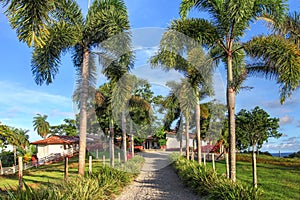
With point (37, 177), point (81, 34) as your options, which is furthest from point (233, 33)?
point (37, 177)

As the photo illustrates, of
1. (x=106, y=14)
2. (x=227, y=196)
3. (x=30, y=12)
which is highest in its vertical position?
(x=106, y=14)

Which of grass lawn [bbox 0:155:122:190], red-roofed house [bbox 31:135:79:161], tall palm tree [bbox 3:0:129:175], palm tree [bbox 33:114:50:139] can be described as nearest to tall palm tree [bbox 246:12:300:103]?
tall palm tree [bbox 3:0:129:175]

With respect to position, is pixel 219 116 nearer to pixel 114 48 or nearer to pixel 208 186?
Result: pixel 114 48

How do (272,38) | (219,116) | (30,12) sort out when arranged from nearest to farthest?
(30,12), (272,38), (219,116)

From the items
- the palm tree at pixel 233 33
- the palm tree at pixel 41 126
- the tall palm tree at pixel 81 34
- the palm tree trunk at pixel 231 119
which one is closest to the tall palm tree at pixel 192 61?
the palm tree at pixel 233 33

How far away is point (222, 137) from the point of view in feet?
89.0

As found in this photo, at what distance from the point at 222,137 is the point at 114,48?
1640cm

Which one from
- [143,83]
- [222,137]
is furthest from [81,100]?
[222,137]

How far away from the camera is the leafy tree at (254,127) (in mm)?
21062

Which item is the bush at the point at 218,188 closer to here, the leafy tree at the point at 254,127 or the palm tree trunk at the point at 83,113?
the palm tree trunk at the point at 83,113

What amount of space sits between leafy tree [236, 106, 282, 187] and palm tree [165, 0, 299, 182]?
8693mm

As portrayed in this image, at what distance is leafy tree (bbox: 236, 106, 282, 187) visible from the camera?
21.1 m

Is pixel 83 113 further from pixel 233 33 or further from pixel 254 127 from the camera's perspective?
pixel 254 127

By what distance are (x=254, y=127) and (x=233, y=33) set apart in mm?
11581
